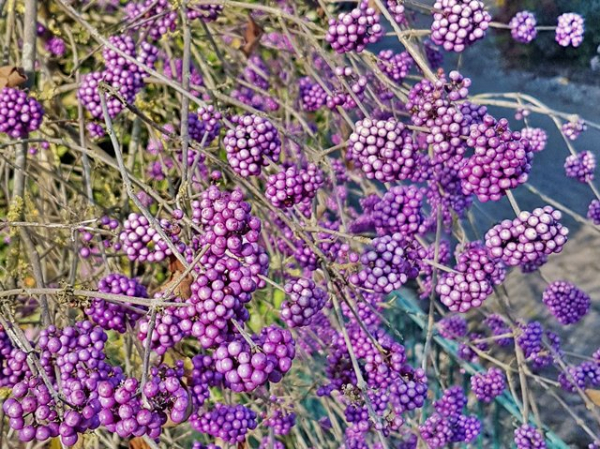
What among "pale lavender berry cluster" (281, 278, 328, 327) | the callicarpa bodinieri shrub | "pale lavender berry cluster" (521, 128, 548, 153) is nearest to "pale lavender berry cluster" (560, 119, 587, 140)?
the callicarpa bodinieri shrub

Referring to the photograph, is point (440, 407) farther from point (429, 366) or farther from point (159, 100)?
point (159, 100)

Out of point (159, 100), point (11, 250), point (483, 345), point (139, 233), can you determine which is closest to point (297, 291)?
point (139, 233)

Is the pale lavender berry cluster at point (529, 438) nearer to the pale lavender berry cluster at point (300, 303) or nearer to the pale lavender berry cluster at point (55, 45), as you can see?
the pale lavender berry cluster at point (300, 303)

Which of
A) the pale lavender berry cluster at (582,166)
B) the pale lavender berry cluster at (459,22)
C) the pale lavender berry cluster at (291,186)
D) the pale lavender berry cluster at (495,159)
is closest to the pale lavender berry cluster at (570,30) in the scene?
the pale lavender berry cluster at (582,166)

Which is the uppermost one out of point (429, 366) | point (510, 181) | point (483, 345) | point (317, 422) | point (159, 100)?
point (510, 181)

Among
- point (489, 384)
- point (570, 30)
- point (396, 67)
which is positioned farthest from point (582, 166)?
point (489, 384)

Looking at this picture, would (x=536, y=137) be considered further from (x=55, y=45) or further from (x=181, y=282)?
(x=55, y=45)

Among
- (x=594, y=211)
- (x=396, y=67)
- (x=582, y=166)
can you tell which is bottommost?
(x=594, y=211)
